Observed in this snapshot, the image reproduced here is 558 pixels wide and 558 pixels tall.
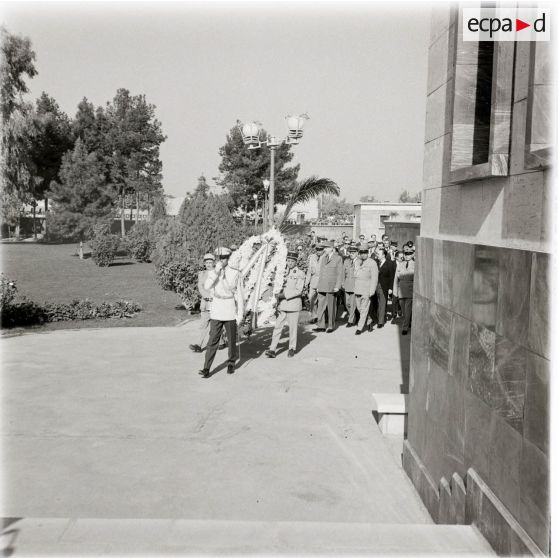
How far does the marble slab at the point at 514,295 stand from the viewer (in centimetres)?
338

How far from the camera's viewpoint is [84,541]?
3682mm

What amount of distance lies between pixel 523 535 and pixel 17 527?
3.01 metres

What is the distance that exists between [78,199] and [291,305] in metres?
39.4

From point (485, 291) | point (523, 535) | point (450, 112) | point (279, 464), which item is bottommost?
point (279, 464)

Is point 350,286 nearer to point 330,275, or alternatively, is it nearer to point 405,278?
point 330,275

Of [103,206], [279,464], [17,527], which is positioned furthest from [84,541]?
[103,206]

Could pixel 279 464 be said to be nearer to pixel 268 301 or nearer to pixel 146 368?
pixel 146 368

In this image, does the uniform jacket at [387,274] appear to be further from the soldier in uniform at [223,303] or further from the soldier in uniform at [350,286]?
the soldier in uniform at [223,303]

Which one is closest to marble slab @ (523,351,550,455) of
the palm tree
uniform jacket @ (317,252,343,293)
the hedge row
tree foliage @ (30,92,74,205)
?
uniform jacket @ (317,252,343,293)

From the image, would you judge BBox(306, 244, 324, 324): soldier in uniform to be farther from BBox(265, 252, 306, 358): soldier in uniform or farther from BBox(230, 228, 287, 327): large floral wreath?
BBox(265, 252, 306, 358): soldier in uniform

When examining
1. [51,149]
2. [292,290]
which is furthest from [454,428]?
[51,149]

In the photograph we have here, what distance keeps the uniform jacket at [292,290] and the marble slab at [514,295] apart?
670 cm

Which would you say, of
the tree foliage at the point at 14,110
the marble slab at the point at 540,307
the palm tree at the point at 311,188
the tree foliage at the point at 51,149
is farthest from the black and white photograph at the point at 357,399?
the tree foliage at the point at 51,149

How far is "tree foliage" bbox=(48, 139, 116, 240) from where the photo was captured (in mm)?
45906
